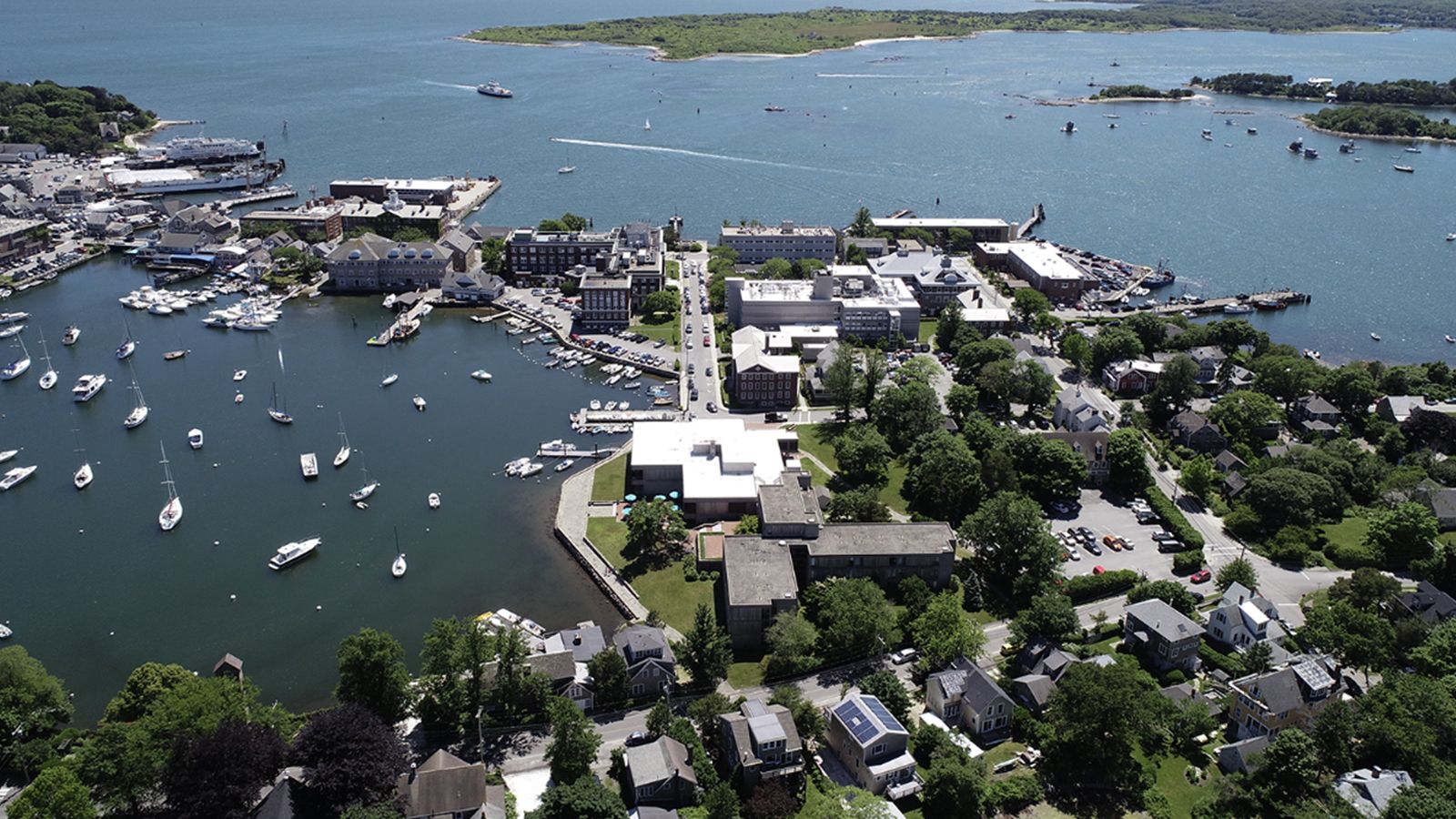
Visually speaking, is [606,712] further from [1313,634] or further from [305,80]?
[305,80]

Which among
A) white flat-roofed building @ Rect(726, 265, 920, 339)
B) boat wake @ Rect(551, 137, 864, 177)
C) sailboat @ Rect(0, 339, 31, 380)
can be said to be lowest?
sailboat @ Rect(0, 339, 31, 380)

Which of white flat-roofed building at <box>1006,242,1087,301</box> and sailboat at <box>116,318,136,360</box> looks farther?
white flat-roofed building at <box>1006,242,1087,301</box>

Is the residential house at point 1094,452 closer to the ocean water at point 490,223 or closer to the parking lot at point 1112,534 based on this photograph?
the parking lot at point 1112,534

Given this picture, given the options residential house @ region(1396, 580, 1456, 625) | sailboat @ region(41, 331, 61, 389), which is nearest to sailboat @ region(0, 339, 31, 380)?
sailboat @ region(41, 331, 61, 389)

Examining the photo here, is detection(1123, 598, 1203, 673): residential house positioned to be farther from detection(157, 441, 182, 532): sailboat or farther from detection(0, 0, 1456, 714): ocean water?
detection(157, 441, 182, 532): sailboat

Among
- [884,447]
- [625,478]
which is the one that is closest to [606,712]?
[625,478]

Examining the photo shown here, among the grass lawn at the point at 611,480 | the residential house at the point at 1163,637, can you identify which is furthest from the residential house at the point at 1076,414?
the grass lawn at the point at 611,480

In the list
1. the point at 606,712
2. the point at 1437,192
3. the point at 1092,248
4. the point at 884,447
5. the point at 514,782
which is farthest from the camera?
the point at 1437,192
